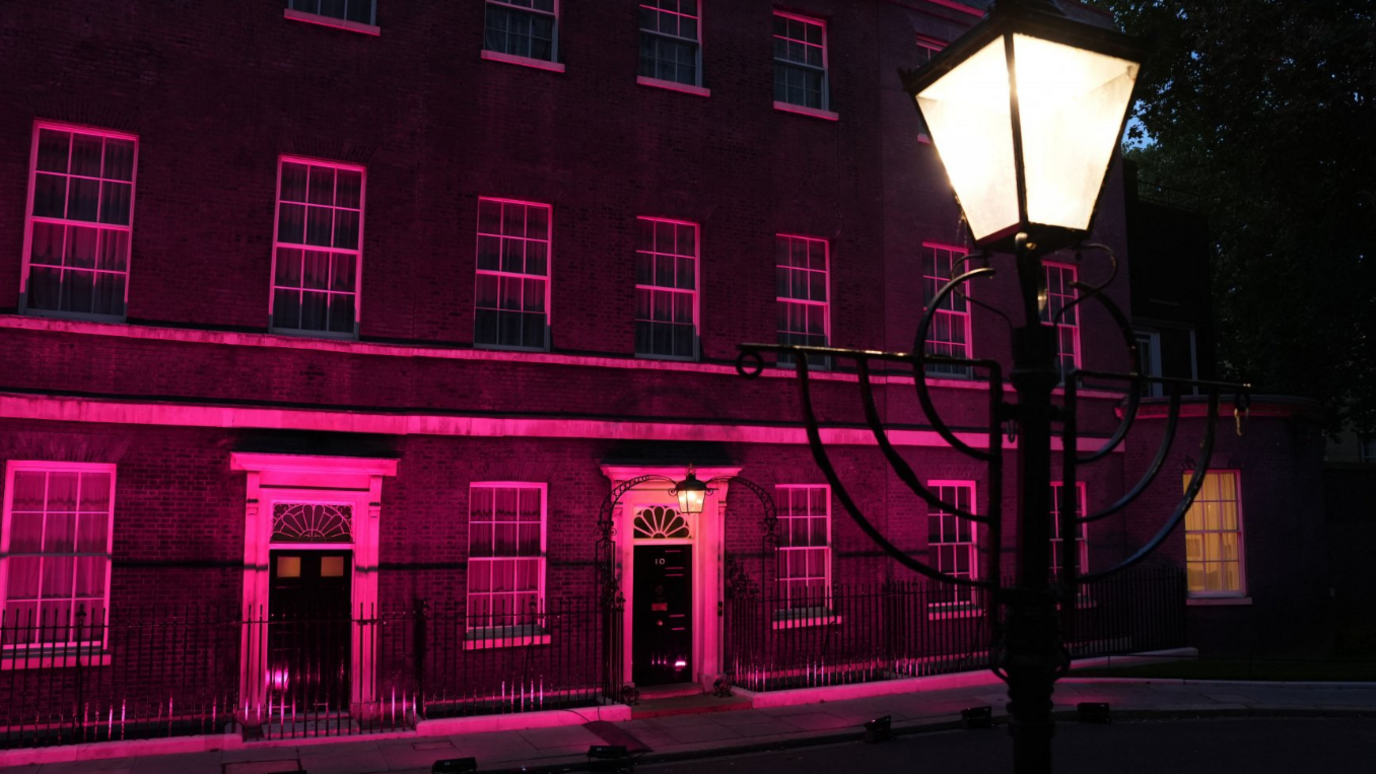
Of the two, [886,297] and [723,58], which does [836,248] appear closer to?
[886,297]

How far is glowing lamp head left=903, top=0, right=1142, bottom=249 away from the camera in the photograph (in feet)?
10.7

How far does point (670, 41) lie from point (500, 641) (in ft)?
31.3

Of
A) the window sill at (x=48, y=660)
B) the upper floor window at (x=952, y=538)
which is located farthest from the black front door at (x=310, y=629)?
the upper floor window at (x=952, y=538)

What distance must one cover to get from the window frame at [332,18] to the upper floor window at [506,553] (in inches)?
253

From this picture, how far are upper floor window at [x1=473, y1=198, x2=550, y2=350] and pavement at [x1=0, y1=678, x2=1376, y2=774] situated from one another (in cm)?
549

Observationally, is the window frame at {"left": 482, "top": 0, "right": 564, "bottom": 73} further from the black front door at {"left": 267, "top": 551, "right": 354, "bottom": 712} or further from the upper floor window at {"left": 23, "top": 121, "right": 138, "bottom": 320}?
the black front door at {"left": 267, "top": 551, "right": 354, "bottom": 712}

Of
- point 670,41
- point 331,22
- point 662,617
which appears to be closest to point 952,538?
point 662,617

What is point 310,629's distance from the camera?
1356 centimetres

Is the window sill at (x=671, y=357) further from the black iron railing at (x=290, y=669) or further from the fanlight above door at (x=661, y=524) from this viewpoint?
the black iron railing at (x=290, y=669)

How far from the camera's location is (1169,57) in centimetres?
2555

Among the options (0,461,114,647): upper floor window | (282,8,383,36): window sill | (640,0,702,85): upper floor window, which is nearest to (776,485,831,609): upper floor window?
(640,0,702,85): upper floor window

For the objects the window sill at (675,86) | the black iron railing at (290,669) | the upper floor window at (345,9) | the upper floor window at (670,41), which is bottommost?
the black iron railing at (290,669)

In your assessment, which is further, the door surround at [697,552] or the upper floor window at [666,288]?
the upper floor window at [666,288]

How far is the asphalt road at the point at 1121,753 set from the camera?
1146 centimetres
